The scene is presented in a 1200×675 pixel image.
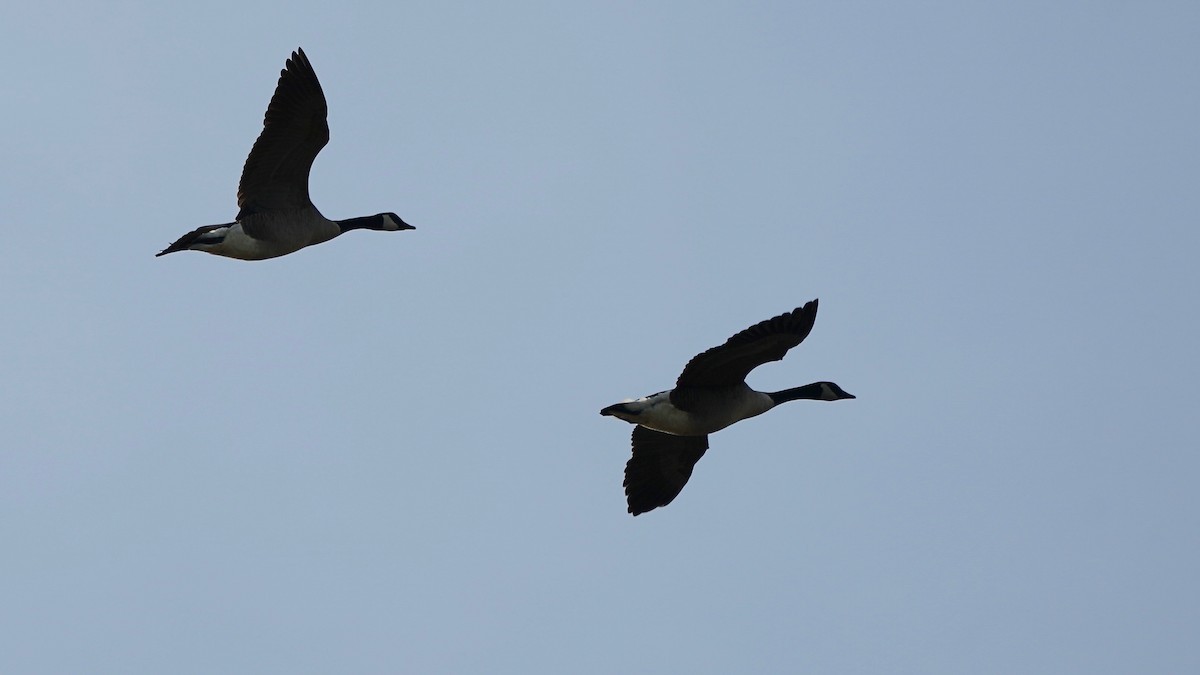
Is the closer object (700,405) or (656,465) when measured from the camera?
(700,405)

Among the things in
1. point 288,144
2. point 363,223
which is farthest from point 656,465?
point 288,144

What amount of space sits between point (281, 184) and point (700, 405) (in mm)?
5343

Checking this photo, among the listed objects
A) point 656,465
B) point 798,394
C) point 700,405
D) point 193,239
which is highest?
point 193,239

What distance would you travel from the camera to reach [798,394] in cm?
1858

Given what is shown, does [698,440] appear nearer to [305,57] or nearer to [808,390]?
[808,390]

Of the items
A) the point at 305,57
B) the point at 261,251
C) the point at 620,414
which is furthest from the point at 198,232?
the point at 620,414

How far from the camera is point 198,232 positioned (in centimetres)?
1911

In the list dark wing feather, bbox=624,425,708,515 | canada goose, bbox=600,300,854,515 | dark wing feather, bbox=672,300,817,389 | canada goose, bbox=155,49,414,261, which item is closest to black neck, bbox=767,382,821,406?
canada goose, bbox=600,300,854,515

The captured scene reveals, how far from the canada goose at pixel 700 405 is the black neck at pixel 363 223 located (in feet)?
14.9

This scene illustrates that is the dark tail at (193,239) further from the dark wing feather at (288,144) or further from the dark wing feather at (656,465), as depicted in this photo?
the dark wing feather at (656,465)

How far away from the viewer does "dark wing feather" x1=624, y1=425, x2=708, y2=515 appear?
18703 mm

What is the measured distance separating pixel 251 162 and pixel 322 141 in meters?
0.79

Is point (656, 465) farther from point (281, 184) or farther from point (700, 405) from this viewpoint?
point (281, 184)

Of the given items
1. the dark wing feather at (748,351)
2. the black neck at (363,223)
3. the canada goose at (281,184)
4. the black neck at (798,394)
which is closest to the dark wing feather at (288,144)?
the canada goose at (281,184)
